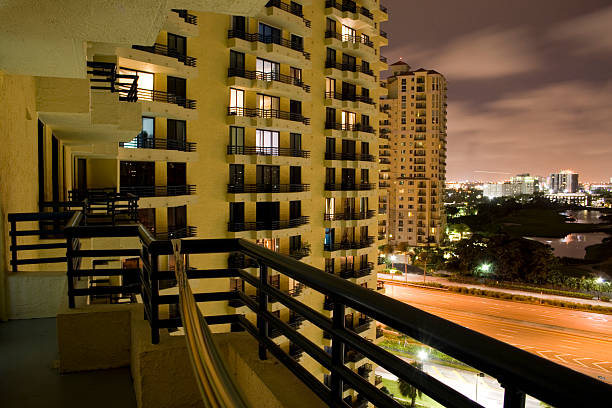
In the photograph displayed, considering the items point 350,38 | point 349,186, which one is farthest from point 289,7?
point 349,186

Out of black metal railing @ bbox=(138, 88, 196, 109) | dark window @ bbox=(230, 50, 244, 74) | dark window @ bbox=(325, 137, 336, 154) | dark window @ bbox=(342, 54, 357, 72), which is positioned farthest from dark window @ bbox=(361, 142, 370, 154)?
black metal railing @ bbox=(138, 88, 196, 109)

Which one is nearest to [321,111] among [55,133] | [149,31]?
[55,133]

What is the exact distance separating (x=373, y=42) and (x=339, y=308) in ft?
109

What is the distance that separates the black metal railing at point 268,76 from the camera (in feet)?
73.9

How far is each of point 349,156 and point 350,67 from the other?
239 inches

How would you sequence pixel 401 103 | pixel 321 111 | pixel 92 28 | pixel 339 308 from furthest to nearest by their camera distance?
pixel 401 103 < pixel 321 111 < pixel 92 28 < pixel 339 308

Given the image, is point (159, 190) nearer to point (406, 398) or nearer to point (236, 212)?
point (236, 212)

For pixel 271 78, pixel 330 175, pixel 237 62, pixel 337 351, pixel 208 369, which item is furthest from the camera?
pixel 330 175

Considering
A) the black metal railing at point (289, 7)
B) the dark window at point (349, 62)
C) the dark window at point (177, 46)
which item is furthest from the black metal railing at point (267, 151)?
the black metal railing at point (289, 7)

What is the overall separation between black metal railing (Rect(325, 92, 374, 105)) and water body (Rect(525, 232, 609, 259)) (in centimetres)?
8007

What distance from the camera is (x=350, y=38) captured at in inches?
1152

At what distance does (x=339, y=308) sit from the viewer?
90.1 inches

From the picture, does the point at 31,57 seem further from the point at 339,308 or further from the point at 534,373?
the point at 534,373

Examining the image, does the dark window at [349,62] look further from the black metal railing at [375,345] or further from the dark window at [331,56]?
the black metal railing at [375,345]
